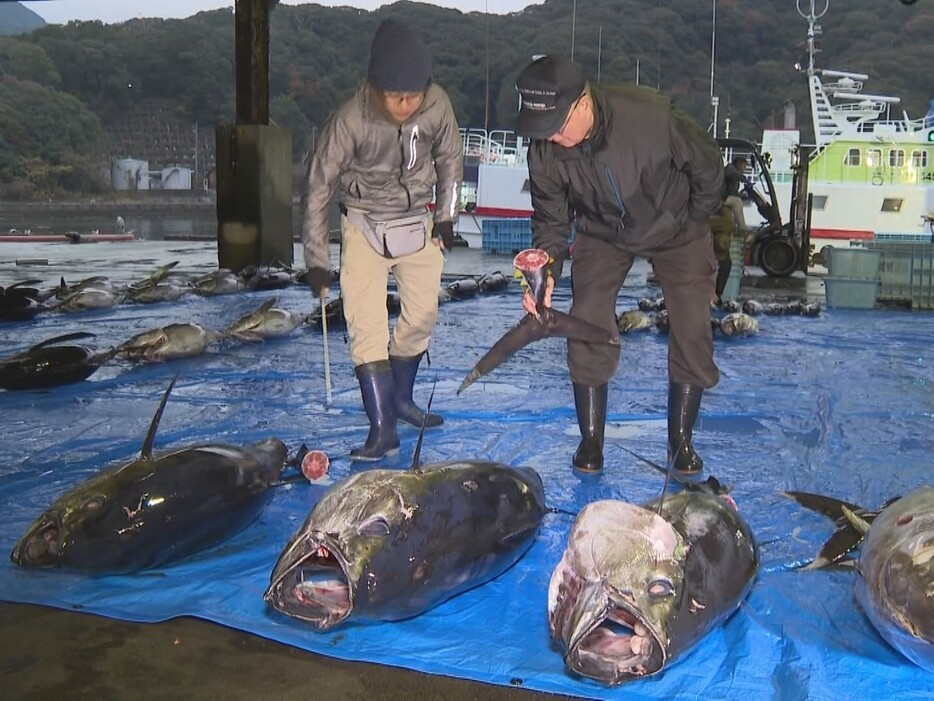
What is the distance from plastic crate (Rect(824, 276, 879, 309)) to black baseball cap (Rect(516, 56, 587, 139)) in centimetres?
848

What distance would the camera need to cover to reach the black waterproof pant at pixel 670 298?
14.2 feet

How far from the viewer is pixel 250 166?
A: 50.1ft

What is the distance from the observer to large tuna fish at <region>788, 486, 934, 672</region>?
2338 mm

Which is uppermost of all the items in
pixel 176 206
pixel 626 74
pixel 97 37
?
pixel 97 37

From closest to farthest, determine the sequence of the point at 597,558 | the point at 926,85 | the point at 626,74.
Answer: the point at 597,558, the point at 626,74, the point at 926,85

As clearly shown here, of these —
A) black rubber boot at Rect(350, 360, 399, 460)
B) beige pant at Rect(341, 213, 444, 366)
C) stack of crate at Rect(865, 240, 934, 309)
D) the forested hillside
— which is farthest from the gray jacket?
the forested hillside

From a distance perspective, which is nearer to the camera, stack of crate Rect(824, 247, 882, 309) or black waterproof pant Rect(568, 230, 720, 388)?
black waterproof pant Rect(568, 230, 720, 388)

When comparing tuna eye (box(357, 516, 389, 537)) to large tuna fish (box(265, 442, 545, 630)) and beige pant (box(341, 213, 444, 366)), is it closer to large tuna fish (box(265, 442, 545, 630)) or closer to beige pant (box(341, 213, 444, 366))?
large tuna fish (box(265, 442, 545, 630))

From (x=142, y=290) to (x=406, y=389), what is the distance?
5825 millimetres

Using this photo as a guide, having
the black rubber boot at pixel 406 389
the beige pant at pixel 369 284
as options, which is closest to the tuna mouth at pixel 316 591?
the beige pant at pixel 369 284

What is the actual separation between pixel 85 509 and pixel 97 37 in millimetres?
95231

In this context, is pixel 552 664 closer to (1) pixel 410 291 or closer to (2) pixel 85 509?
(2) pixel 85 509

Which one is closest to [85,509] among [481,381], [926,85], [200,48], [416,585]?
[416,585]

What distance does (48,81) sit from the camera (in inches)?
3123
